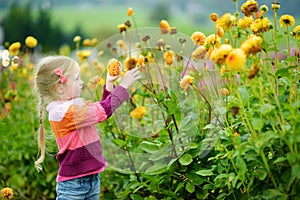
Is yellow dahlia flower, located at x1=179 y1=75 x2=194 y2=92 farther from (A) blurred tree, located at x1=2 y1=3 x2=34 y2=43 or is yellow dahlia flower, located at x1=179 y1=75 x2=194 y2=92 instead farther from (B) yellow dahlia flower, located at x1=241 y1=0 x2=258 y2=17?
(A) blurred tree, located at x1=2 y1=3 x2=34 y2=43

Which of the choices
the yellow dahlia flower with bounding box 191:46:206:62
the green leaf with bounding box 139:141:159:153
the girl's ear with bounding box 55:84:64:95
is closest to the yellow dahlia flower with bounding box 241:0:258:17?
the yellow dahlia flower with bounding box 191:46:206:62

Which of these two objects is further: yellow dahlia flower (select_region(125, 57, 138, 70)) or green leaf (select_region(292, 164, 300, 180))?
yellow dahlia flower (select_region(125, 57, 138, 70))

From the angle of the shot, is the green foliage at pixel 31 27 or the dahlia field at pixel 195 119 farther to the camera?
the green foliage at pixel 31 27

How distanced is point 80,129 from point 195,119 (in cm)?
44

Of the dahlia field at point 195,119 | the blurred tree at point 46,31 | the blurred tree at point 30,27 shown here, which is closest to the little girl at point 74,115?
the dahlia field at point 195,119

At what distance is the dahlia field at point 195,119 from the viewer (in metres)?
1.51

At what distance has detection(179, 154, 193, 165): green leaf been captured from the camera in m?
1.89

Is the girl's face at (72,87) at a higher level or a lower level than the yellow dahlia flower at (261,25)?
lower

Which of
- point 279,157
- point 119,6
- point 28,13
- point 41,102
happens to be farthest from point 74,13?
point 279,157

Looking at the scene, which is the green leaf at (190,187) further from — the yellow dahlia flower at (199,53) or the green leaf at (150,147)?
the yellow dahlia flower at (199,53)

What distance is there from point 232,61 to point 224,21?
38cm

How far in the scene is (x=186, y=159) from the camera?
6.27 feet

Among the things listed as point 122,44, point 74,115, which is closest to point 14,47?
point 122,44

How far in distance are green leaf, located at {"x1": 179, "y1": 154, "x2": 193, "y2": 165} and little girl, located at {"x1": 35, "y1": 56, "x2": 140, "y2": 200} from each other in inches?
11.8
